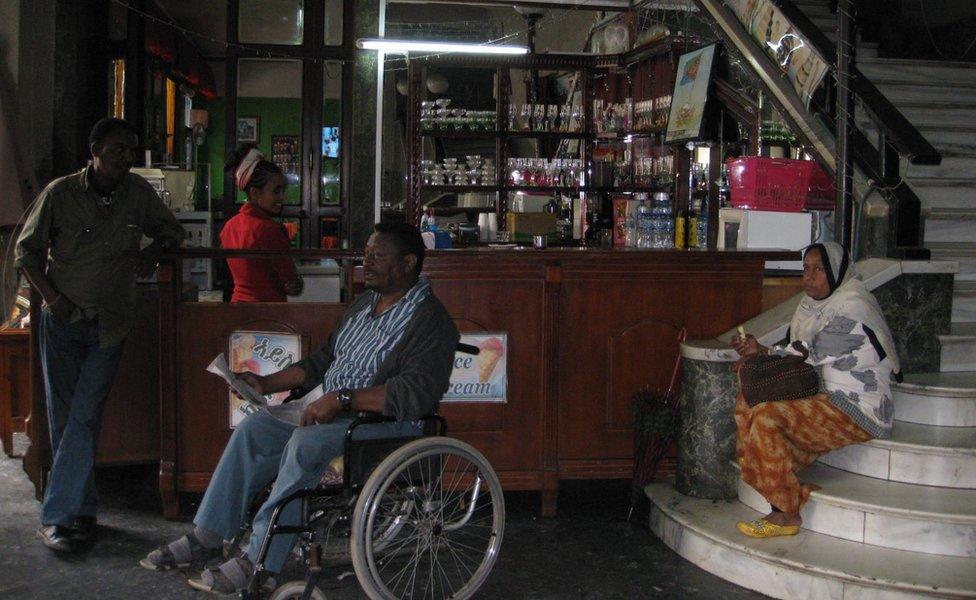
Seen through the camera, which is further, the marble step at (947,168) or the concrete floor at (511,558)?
the marble step at (947,168)

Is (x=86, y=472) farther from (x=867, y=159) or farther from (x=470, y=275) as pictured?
(x=867, y=159)

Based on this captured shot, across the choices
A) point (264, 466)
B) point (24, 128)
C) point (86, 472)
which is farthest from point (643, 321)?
point (24, 128)

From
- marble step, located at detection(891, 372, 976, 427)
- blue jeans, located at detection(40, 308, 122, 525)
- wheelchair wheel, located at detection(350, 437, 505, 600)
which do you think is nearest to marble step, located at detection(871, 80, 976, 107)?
marble step, located at detection(891, 372, 976, 427)

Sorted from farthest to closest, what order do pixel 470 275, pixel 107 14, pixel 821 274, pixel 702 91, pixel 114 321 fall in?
pixel 107 14 → pixel 702 91 → pixel 470 275 → pixel 114 321 → pixel 821 274

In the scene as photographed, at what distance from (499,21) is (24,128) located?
5.06 m

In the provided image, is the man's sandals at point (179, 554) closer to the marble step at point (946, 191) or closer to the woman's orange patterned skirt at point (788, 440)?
the woman's orange patterned skirt at point (788, 440)

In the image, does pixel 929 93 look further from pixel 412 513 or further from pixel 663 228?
pixel 412 513

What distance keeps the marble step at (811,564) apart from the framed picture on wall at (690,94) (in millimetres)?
3783

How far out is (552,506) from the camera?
462 centimetres

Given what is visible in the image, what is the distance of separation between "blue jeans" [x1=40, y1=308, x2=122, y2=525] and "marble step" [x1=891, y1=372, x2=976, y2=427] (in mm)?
3405

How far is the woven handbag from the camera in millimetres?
3799

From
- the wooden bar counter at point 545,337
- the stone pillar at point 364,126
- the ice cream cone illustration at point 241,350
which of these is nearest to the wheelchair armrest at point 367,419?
the wooden bar counter at point 545,337

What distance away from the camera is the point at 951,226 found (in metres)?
5.51

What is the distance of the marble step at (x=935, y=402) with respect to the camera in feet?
13.8
